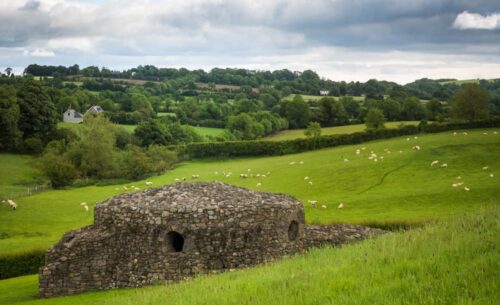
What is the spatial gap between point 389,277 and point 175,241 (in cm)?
1305

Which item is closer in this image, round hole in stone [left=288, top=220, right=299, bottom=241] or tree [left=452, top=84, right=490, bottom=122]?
round hole in stone [left=288, top=220, right=299, bottom=241]

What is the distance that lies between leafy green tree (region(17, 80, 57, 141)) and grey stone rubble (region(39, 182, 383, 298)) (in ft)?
230

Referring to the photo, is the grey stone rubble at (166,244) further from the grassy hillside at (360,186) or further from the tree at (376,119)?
the tree at (376,119)

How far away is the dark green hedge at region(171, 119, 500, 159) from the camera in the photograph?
7406 cm

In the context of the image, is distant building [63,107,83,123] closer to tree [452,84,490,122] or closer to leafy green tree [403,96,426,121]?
leafy green tree [403,96,426,121]

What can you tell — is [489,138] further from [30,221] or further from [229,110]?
[229,110]

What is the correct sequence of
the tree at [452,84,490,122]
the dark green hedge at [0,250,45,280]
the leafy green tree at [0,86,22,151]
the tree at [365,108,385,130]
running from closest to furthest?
the dark green hedge at [0,250,45,280] → the leafy green tree at [0,86,22,151] → the tree at [452,84,490,122] → the tree at [365,108,385,130]

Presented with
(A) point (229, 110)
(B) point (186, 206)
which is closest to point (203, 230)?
(B) point (186, 206)

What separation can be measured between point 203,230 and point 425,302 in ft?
42.7

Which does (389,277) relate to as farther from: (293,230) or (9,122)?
(9,122)

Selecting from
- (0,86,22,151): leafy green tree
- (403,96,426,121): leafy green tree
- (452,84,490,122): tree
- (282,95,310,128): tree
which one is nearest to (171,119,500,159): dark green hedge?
(452,84,490,122): tree

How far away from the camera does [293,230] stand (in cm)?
2328

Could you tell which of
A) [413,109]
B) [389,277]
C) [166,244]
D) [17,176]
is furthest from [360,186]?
[413,109]

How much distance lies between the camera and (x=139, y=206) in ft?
72.2
